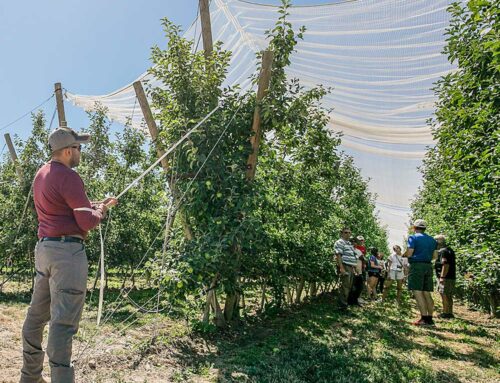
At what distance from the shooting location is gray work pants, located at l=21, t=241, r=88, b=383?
8.92 ft

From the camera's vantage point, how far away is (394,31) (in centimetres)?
610

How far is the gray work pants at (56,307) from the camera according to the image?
8.92 ft

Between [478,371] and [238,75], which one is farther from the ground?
[238,75]

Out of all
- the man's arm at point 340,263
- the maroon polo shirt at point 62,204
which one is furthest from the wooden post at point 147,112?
the man's arm at point 340,263

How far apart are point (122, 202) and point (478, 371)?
26.1ft

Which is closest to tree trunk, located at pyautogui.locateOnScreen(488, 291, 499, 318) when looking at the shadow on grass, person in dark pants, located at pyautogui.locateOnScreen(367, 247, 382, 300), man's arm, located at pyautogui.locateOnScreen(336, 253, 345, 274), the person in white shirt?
the person in white shirt

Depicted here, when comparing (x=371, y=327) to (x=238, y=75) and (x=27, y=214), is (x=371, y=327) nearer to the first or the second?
(x=238, y=75)

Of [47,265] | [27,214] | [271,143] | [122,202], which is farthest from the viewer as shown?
[122,202]

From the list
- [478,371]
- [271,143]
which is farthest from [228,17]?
[478,371]

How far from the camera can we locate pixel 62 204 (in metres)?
2.90

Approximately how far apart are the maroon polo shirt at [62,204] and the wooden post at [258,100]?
258 cm

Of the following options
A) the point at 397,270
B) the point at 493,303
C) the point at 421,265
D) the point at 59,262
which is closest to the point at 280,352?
the point at 59,262

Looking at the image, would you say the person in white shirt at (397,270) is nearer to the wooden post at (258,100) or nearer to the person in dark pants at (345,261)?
the person in dark pants at (345,261)

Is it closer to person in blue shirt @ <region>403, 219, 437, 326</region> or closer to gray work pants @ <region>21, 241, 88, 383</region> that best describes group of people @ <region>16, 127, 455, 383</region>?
gray work pants @ <region>21, 241, 88, 383</region>
